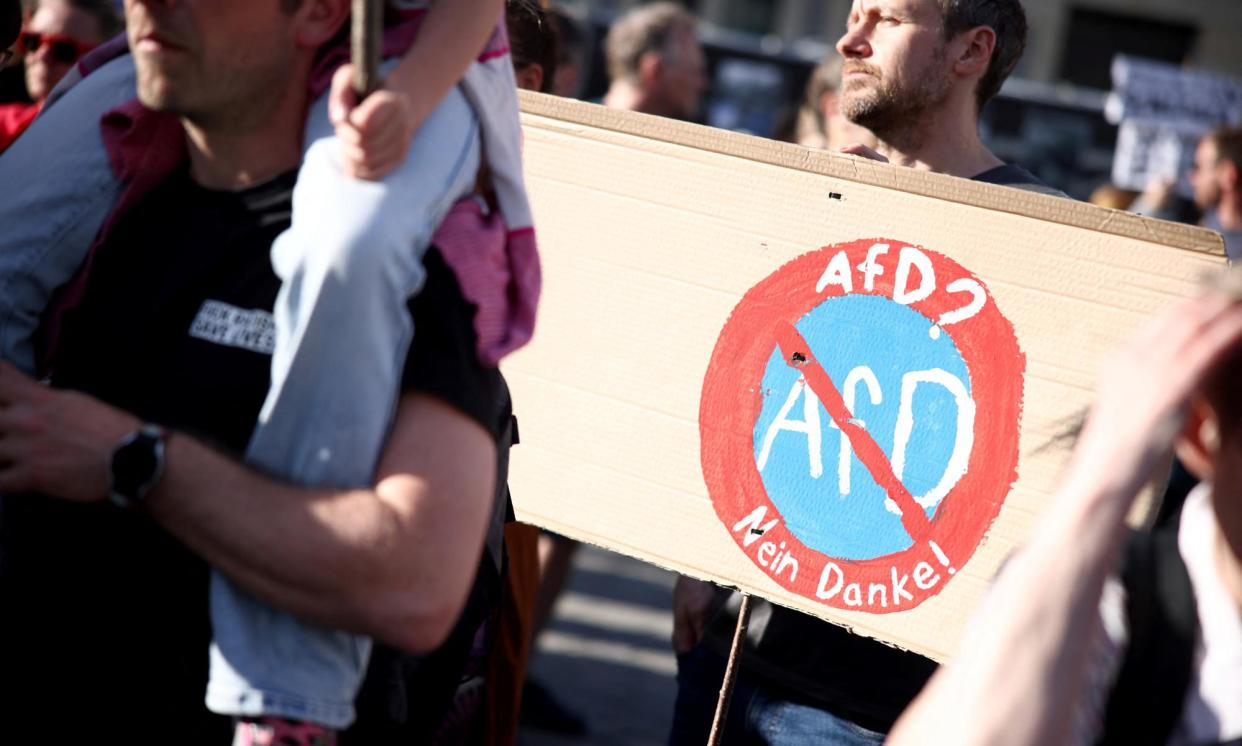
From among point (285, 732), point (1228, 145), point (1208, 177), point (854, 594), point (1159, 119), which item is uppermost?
point (285, 732)

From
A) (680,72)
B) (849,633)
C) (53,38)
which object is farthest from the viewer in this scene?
(680,72)

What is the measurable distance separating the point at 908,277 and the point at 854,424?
21 centimetres

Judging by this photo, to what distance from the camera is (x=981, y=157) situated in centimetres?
285

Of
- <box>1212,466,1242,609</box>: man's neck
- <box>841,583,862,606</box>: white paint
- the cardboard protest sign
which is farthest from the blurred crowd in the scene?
the cardboard protest sign

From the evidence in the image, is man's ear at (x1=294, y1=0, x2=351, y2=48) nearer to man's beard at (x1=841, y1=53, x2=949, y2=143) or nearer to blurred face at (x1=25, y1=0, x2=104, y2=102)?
man's beard at (x1=841, y1=53, x2=949, y2=143)

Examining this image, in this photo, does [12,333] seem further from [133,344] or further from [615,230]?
[615,230]

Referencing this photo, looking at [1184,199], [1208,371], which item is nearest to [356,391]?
[1208,371]

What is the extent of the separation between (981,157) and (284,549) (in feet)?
5.90

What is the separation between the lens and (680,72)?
5.51m

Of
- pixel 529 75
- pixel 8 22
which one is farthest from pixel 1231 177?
pixel 8 22

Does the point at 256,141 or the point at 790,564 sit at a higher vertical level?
the point at 256,141

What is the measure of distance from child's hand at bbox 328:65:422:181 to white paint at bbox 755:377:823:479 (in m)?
0.80

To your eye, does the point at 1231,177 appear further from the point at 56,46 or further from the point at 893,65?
the point at 56,46

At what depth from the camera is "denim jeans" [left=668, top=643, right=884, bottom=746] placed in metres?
2.35
